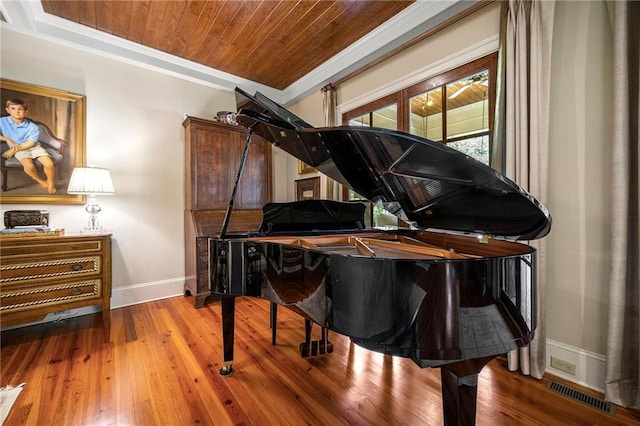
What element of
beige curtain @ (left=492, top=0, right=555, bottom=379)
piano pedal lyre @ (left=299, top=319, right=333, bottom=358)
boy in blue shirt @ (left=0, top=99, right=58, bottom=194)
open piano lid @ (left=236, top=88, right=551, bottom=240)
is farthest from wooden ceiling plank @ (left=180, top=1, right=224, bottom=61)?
piano pedal lyre @ (left=299, top=319, right=333, bottom=358)

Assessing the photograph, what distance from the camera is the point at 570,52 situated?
1707 mm

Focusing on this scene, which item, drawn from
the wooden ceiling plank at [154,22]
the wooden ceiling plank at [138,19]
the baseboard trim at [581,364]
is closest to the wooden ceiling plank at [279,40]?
the wooden ceiling plank at [154,22]

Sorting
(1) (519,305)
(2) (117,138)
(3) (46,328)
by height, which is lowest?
(3) (46,328)

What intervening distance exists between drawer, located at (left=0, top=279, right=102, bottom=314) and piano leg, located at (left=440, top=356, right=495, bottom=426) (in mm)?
2781

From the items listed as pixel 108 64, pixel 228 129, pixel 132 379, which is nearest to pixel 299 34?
pixel 228 129

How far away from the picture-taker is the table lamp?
2.39 meters

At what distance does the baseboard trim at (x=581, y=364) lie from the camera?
1.59 metres

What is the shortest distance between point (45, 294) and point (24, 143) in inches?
58.2

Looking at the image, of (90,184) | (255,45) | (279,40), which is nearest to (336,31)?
(279,40)

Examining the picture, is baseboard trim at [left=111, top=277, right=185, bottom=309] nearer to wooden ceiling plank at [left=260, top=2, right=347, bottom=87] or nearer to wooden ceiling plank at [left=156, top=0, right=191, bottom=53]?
wooden ceiling plank at [left=156, top=0, right=191, bottom=53]

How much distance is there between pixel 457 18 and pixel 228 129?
2.71m

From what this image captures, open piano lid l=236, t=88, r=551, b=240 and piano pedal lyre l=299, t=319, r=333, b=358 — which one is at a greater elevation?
open piano lid l=236, t=88, r=551, b=240

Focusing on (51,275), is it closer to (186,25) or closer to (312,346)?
(312,346)

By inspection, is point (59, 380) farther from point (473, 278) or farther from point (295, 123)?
point (473, 278)
